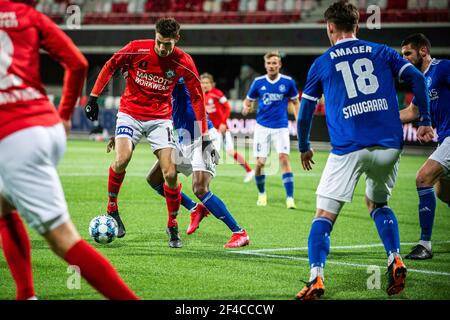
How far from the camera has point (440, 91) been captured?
25.0 feet

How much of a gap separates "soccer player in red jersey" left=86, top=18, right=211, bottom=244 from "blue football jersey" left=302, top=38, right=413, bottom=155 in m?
2.54

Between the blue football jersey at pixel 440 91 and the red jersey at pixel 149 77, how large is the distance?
8.02 ft

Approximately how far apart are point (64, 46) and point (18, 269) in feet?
4.91

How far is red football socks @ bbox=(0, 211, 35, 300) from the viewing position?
4.64 metres

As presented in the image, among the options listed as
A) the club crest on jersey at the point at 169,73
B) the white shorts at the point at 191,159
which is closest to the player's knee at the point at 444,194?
the white shorts at the point at 191,159

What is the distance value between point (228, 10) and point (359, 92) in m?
27.8

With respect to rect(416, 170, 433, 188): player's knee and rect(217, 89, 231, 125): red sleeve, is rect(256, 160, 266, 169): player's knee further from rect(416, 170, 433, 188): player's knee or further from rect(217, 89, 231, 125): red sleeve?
rect(416, 170, 433, 188): player's knee

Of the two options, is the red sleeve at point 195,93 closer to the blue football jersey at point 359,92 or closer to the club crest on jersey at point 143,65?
the club crest on jersey at point 143,65

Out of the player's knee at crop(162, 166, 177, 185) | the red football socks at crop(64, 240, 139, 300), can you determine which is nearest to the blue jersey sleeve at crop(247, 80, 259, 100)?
the player's knee at crop(162, 166, 177, 185)

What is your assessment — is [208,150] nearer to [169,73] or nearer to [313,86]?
[169,73]

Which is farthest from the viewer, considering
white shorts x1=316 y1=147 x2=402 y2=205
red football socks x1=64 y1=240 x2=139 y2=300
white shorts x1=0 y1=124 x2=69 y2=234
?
white shorts x1=316 y1=147 x2=402 y2=205

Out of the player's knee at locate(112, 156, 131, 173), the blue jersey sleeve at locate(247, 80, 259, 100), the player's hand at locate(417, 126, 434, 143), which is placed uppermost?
the player's hand at locate(417, 126, 434, 143)

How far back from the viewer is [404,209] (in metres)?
11.6

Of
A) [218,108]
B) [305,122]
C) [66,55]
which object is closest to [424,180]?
[305,122]
